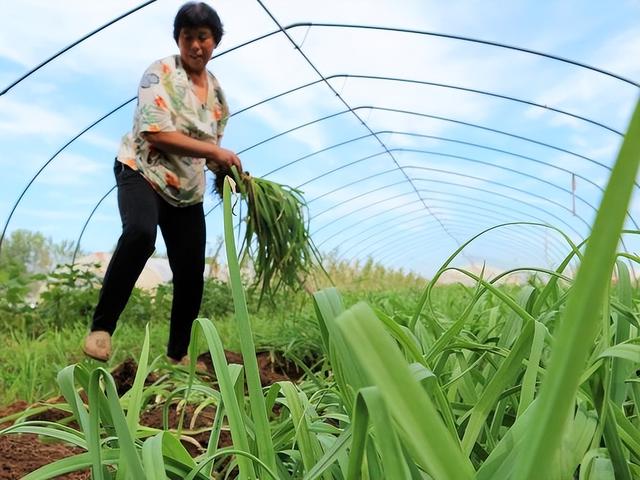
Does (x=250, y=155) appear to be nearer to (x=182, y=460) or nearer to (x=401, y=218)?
(x=401, y=218)

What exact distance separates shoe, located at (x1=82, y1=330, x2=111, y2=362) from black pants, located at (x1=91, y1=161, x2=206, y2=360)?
0.19 ft

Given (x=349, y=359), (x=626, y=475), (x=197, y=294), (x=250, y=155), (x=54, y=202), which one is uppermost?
(x=250, y=155)

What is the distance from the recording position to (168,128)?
104 inches

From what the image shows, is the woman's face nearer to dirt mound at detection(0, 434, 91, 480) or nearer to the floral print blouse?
the floral print blouse

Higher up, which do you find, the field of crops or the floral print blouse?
the floral print blouse

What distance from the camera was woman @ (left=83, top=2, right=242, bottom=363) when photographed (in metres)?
2.55

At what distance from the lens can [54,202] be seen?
22.5 ft

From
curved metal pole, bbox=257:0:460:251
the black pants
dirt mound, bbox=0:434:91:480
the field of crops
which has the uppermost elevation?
curved metal pole, bbox=257:0:460:251

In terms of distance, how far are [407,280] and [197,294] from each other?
8231 millimetres

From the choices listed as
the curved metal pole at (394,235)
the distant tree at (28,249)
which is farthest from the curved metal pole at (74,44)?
the curved metal pole at (394,235)

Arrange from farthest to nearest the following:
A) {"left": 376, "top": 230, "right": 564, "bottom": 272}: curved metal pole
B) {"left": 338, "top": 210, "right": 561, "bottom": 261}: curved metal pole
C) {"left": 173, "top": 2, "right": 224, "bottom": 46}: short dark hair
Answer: {"left": 376, "top": 230, "right": 564, "bottom": 272}: curved metal pole
{"left": 338, "top": 210, "right": 561, "bottom": 261}: curved metal pole
{"left": 173, "top": 2, "right": 224, "bottom": 46}: short dark hair

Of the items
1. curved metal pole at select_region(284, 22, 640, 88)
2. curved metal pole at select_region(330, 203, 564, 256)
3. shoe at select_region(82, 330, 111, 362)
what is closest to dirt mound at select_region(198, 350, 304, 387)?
shoe at select_region(82, 330, 111, 362)

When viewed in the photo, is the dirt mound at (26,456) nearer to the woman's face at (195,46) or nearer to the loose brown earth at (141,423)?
the loose brown earth at (141,423)

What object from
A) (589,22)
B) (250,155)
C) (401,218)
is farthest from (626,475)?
(401,218)
